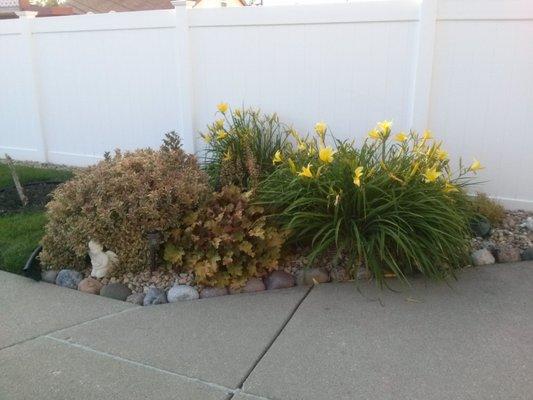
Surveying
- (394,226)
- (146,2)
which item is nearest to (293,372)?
(394,226)

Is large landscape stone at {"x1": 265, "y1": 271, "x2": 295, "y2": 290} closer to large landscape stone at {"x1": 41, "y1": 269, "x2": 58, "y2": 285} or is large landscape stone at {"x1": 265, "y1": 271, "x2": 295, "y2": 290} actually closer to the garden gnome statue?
the garden gnome statue

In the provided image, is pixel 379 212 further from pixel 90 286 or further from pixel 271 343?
pixel 90 286

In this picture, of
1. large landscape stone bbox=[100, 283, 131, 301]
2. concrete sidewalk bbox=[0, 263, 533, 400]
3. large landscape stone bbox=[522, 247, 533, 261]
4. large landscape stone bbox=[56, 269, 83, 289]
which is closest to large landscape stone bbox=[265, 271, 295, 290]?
concrete sidewalk bbox=[0, 263, 533, 400]

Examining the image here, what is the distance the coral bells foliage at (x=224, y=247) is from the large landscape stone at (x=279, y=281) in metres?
0.06

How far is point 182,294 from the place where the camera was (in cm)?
401

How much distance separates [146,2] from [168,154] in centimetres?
1490

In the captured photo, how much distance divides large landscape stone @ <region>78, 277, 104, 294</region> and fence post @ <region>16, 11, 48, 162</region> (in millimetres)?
4251

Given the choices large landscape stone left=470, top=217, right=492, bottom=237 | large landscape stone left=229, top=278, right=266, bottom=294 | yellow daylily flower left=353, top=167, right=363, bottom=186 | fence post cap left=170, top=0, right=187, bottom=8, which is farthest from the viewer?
fence post cap left=170, top=0, right=187, bottom=8

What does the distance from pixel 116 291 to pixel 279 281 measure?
130cm

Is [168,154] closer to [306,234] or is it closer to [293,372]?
[306,234]

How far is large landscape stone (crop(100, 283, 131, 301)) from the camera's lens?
4.09 meters

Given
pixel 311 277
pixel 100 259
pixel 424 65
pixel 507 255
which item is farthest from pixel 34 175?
pixel 507 255

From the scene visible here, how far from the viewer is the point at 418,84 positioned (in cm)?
522

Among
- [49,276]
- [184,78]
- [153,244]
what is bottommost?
[49,276]
